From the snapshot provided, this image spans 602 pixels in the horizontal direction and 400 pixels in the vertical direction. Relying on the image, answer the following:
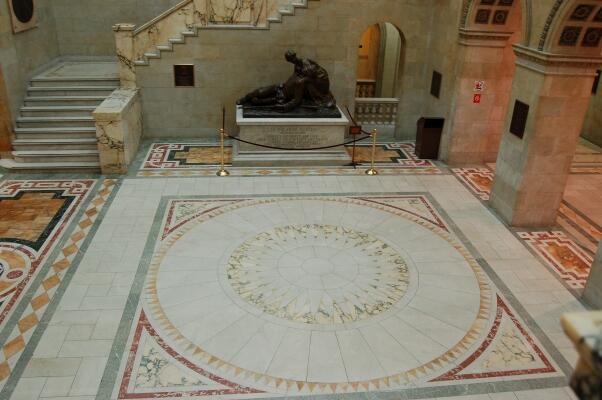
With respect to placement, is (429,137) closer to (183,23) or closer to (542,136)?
(542,136)

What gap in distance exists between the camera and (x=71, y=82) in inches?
500

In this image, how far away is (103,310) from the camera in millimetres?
6883

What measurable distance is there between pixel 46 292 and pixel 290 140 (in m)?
6.42

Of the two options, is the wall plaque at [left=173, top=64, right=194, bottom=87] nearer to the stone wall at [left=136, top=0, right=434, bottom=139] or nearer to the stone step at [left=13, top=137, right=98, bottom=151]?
the stone wall at [left=136, top=0, right=434, bottom=139]

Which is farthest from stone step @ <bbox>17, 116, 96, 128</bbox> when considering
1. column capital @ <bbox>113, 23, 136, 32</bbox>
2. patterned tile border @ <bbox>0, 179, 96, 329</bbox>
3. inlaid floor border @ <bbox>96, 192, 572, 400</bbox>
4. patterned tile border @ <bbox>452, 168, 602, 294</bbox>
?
patterned tile border @ <bbox>452, 168, 602, 294</bbox>

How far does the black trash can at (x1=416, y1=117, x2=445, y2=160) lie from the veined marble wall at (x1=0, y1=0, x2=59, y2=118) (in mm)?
9305

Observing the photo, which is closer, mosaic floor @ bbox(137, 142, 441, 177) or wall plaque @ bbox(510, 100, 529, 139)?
wall plaque @ bbox(510, 100, 529, 139)

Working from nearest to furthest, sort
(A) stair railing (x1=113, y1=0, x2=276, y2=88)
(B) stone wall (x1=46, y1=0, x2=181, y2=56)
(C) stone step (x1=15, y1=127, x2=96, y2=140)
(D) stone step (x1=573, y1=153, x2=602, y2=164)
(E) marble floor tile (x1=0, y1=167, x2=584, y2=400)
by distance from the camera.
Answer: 1. (E) marble floor tile (x1=0, y1=167, x2=584, y2=400)
2. (C) stone step (x1=15, y1=127, x2=96, y2=140)
3. (A) stair railing (x1=113, y1=0, x2=276, y2=88)
4. (D) stone step (x1=573, y1=153, x2=602, y2=164)
5. (B) stone wall (x1=46, y1=0, x2=181, y2=56)

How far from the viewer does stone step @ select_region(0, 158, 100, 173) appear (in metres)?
11.1

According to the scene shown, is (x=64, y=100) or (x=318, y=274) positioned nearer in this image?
(x=318, y=274)

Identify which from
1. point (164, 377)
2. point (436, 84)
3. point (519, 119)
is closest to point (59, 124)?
point (164, 377)

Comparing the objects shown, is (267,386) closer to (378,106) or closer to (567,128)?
(567,128)

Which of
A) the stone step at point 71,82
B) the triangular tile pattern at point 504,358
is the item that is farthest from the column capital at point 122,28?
the triangular tile pattern at point 504,358

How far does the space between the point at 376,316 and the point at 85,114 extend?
8809mm
